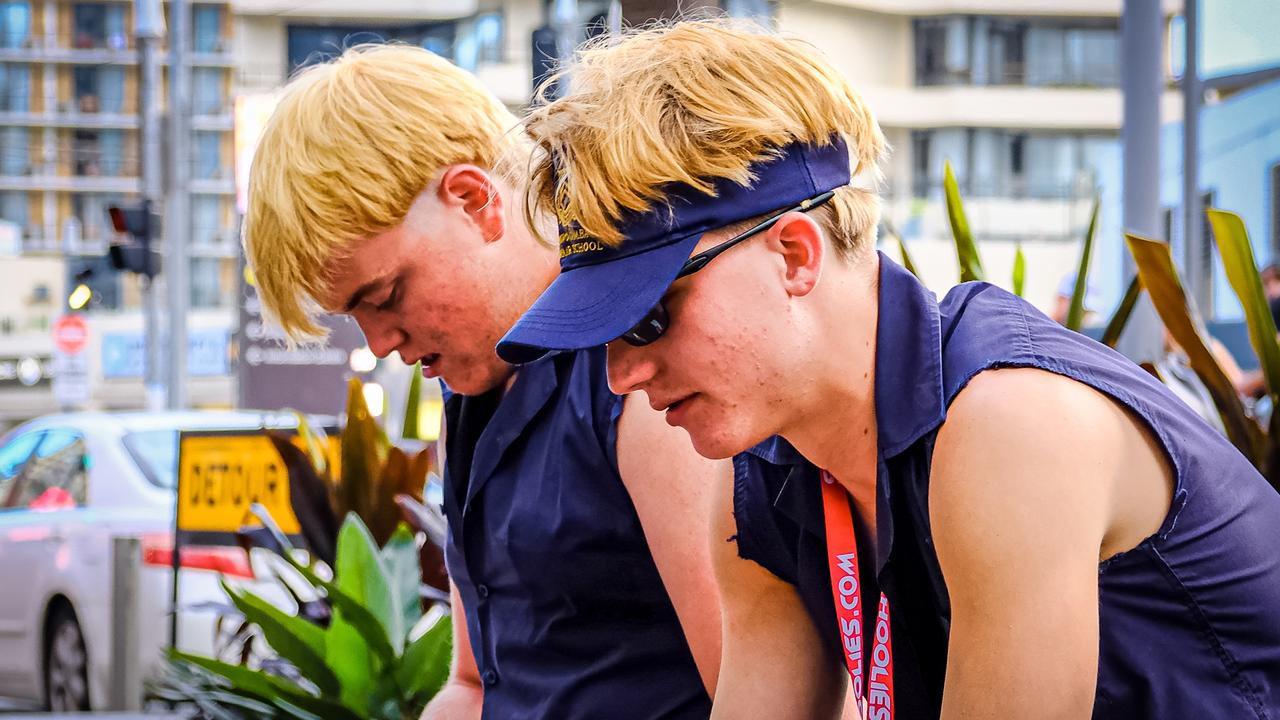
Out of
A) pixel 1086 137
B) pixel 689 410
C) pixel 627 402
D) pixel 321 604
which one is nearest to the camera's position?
pixel 689 410

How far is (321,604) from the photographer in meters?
3.59

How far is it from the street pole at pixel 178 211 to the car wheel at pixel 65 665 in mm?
8987

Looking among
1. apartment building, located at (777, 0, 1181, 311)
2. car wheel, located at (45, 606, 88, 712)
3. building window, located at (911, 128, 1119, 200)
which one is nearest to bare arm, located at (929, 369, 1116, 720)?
car wheel, located at (45, 606, 88, 712)

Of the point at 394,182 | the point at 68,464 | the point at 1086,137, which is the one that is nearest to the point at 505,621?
the point at 394,182

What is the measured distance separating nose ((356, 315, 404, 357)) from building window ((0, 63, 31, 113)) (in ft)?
275

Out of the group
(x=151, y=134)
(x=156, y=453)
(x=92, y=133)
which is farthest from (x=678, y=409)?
(x=92, y=133)

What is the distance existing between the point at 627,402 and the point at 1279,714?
31.6 inches

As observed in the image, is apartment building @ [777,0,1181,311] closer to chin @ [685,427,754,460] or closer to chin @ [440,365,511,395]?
chin @ [440,365,511,395]

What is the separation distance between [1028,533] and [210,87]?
8208cm

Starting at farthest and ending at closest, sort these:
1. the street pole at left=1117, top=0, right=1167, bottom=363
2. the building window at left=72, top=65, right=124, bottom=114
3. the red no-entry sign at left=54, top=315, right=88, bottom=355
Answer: the building window at left=72, top=65, right=124, bottom=114, the red no-entry sign at left=54, top=315, right=88, bottom=355, the street pole at left=1117, top=0, right=1167, bottom=363

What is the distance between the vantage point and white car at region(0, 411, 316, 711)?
711 cm

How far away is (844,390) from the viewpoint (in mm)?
1406

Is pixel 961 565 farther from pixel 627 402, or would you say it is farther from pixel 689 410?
pixel 627 402

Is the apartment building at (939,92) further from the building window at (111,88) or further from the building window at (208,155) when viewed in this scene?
the building window at (111,88)
